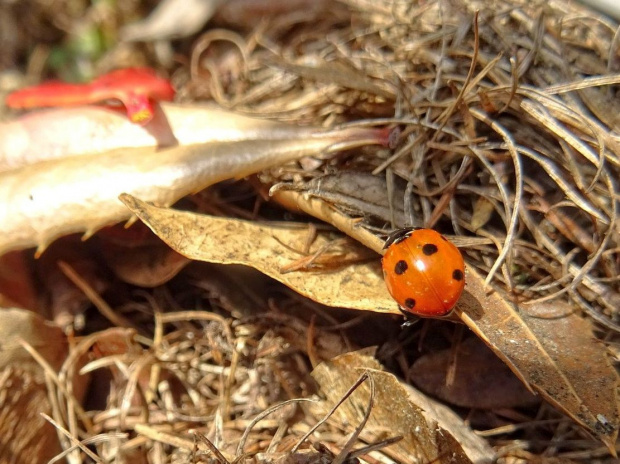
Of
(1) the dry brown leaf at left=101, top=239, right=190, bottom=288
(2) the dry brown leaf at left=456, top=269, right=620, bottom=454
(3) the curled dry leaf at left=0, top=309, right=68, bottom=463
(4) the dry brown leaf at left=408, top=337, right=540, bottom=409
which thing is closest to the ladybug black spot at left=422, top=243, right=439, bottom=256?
(2) the dry brown leaf at left=456, top=269, right=620, bottom=454

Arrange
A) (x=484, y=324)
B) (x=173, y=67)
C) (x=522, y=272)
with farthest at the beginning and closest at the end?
(x=173, y=67) < (x=522, y=272) < (x=484, y=324)

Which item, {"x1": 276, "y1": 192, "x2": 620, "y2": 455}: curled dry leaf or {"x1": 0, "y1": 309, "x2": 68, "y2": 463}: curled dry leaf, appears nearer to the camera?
{"x1": 276, "y1": 192, "x2": 620, "y2": 455}: curled dry leaf

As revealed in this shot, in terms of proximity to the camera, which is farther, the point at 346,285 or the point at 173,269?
the point at 173,269

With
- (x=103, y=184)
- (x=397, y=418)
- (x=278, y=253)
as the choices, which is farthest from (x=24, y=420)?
(x=397, y=418)

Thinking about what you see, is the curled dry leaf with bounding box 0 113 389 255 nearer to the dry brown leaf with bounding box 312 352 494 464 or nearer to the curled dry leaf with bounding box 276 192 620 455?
the curled dry leaf with bounding box 276 192 620 455

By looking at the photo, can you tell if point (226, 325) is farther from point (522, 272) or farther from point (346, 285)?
point (522, 272)

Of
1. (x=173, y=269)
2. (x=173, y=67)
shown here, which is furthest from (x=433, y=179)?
(x=173, y=67)

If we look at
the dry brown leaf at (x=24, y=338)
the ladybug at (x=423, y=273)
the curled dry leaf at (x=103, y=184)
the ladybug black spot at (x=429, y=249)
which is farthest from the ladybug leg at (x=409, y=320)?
the dry brown leaf at (x=24, y=338)
